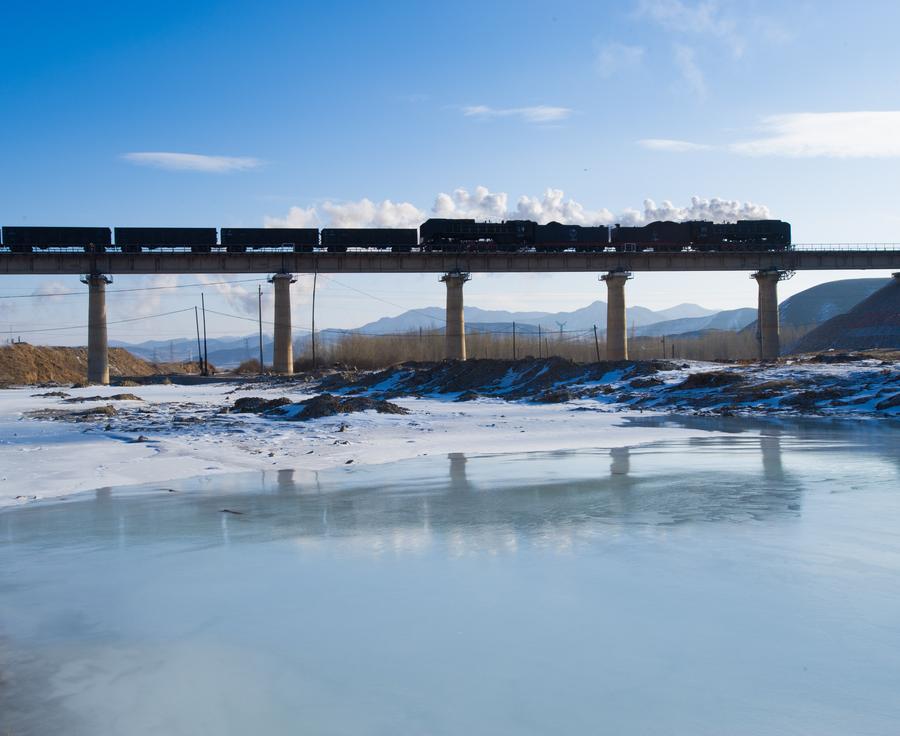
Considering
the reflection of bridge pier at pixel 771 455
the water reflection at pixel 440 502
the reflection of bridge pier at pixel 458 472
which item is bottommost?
the reflection of bridge pier at pixel 458 472

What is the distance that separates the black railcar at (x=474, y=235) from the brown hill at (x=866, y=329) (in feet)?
165

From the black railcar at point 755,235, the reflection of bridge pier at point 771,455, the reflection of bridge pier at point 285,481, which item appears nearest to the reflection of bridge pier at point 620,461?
the reflection of bridge pier at point 771,455

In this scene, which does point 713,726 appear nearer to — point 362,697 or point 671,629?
point 671,629

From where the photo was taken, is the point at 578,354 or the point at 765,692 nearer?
the point at 765,692

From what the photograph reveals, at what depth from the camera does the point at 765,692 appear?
3832 millimetres

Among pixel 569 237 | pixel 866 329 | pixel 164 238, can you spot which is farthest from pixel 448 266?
pixel 866 329

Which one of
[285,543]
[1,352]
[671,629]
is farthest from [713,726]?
[1,352]

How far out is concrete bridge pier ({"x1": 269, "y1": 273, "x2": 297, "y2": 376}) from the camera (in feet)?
174

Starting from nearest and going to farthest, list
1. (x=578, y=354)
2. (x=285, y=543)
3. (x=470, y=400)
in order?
(x=285, y=543), (x=470, y=400), (x=578, y=354)

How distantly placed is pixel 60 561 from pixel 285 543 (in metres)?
1.83

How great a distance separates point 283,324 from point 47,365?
25506 millimetres

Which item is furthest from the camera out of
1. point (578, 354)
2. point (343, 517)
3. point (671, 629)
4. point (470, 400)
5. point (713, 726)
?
point (578, 354)

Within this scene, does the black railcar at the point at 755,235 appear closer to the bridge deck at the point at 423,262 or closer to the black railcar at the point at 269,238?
the bridge deck at the point at 423,262

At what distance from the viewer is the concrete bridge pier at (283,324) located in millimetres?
52938
